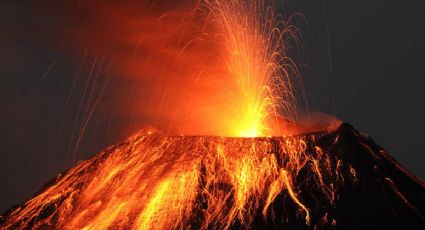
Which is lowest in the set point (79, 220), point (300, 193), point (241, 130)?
point (79, 220)

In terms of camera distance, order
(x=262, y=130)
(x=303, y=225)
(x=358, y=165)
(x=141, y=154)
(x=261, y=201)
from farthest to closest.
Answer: (x=262, y=130) → (x=141, y=154) → (x=358, y=165) → (x=261, y=201) → (x=303, y=225)

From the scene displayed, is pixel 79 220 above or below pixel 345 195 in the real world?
below

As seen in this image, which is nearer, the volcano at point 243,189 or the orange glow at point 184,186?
the volcano at point 243,189

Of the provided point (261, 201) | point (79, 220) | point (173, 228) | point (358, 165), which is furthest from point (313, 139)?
point (79, 220)

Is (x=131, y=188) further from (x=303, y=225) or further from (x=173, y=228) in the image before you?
(x=303, y=225)

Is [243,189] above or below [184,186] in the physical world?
above

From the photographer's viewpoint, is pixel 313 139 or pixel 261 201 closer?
pixel 261 201

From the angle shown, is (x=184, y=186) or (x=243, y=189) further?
(x=184, y=186)

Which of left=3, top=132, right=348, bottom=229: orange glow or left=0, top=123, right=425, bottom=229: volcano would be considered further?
left=3, top=132, right=348, bottom=229: orange glow
